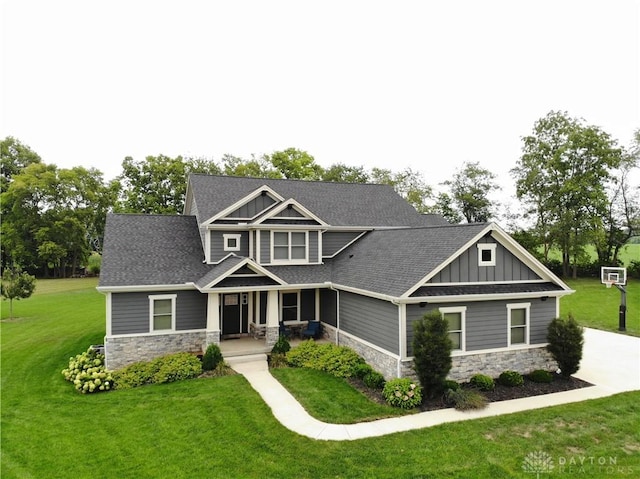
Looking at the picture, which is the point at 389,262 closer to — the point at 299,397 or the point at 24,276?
the point at 299,397

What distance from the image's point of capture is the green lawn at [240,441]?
7688 millimetres

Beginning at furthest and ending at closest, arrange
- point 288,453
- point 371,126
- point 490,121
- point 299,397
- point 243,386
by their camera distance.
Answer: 1. point 371,126
2. point 490,121
3. point 243,386
4. point 299,397
5. point 288,453

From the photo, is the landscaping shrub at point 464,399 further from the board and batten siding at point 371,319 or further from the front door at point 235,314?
the front door at point 235,314

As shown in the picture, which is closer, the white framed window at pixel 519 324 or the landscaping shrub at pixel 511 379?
the landscaping shrub at pixel 511 379

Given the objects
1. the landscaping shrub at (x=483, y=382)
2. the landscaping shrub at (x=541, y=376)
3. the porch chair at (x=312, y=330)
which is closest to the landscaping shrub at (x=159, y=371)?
the porch chair at (x=312, y=330)

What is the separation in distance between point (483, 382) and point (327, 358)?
538cm

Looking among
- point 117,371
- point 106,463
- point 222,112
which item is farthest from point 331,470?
point 222,112

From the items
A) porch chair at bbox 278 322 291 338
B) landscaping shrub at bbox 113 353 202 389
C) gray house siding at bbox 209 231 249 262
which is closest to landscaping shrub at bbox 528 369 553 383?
porch chair at bbox 278 322 291 338

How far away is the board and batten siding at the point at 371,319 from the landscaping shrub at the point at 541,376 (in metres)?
4.93

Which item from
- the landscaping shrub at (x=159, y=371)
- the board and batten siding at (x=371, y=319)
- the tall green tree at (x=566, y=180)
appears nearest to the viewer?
the board and batten siding at (x=371, y=319)

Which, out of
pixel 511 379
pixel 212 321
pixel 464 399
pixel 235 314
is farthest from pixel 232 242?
pixel 511 379

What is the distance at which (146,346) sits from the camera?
14672 millimetres

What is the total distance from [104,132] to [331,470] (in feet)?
90.8

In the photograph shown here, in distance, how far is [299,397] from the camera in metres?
11.4
